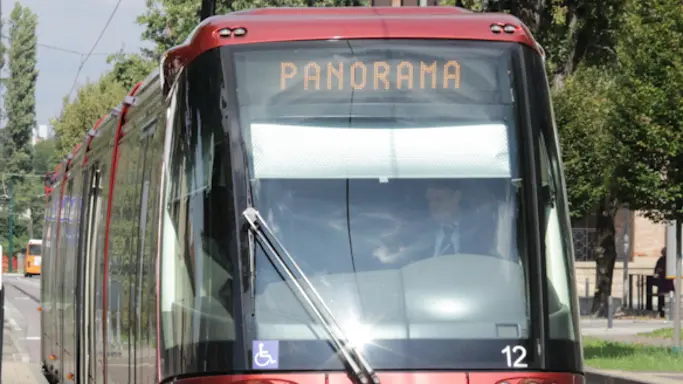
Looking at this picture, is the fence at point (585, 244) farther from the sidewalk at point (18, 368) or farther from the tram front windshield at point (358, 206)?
the tram front windshield at point (358, 206)

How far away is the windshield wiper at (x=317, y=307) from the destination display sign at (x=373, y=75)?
67cm

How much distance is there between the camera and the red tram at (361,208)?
7.04 m

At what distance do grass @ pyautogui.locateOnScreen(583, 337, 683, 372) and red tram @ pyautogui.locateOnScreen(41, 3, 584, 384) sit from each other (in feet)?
37.2

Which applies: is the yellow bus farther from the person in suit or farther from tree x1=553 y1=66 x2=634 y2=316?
the person in suit

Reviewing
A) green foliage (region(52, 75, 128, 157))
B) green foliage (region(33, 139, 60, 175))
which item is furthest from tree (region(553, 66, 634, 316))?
green foliage (region(33, 139, 60, 175))

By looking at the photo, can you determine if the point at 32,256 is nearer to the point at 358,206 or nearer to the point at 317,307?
the point at 358,206

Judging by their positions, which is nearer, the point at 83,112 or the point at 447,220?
the point at 447,220

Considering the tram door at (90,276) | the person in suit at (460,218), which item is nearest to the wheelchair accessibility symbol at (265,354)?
the person in suit at (460,218)

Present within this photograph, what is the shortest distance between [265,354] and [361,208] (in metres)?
0.88

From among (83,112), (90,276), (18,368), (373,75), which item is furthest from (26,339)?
(83,112)

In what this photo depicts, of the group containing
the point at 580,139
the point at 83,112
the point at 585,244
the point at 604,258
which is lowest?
the point at 604,258

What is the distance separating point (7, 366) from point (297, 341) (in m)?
15.5

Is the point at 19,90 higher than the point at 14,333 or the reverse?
higher

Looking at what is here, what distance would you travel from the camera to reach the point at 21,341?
101 ft
